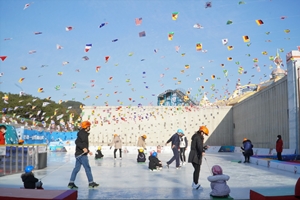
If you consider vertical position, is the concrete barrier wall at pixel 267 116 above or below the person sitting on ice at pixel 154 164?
above

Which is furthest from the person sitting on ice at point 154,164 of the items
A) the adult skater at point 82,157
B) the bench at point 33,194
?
the bench at point 33,194

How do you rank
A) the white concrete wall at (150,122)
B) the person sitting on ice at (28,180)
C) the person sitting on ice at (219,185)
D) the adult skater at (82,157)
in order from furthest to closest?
the white concrete wall at (150,122) < the adult skater at (82,157) < the person sitting on ice at (28,180) < the person sitting on ice at (219,185)

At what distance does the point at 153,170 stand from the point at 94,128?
108ft

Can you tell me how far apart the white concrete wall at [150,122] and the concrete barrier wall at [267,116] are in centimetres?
668

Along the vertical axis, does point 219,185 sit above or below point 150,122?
below

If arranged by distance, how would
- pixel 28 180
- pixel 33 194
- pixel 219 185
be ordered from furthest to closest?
1. pixel 28 180
2. pixel 219 185
3. pixel 33 194

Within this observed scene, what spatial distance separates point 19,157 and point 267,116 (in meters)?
21.1

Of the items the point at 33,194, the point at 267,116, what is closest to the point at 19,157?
the point at 33,194

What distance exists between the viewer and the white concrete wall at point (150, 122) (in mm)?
46531

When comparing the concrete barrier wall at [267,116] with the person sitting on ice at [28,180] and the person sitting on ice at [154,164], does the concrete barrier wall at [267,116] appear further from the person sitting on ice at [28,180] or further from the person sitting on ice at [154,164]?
the person sitting on ice at [28,180]

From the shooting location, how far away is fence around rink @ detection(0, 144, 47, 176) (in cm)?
1184

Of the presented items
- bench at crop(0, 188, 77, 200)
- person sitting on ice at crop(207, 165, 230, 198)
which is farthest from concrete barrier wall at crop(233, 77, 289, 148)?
bench at crop(0, 188, 77, 200)

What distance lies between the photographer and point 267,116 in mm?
29281

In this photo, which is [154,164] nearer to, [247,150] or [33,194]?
[247,150]
